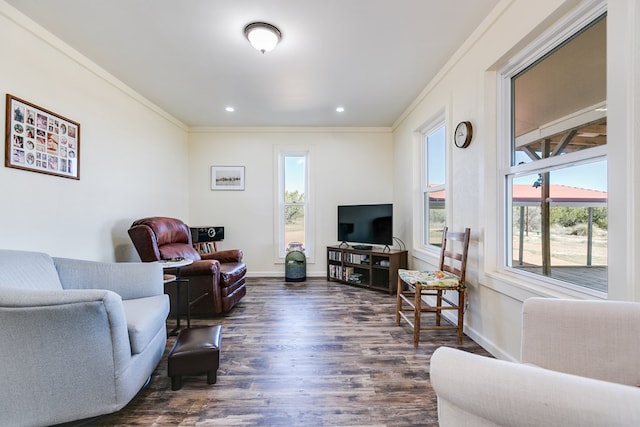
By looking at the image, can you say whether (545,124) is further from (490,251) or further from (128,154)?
(128,154)

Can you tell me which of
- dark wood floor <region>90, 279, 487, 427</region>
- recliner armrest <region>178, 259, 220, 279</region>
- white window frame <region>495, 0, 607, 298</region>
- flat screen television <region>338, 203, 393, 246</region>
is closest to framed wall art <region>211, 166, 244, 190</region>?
flat screen television <region>338, 203, 393, 246</region>

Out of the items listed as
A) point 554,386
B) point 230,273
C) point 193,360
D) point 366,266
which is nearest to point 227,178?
point 230,273

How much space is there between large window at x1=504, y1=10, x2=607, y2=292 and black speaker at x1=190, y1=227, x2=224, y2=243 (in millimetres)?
3570

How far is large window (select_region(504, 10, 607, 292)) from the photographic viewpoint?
1434 mm

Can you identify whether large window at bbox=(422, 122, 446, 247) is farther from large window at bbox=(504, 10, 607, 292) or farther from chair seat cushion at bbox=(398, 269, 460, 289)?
large window at bbox=(504, 10, 607, 292)

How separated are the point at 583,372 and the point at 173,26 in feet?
10.0

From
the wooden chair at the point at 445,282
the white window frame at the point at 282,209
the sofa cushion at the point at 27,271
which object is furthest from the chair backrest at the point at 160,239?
the wooden chair at the point at 445,282

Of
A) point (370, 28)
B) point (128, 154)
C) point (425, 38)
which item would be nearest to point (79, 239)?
point (128, 154)

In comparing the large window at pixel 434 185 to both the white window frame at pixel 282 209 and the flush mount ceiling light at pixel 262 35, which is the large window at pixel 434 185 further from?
the flush mount ceiling light at pixel 262 35

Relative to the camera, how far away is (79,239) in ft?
8.07

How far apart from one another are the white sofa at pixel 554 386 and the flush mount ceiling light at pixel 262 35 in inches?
90.7

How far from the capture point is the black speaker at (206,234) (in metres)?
3.83

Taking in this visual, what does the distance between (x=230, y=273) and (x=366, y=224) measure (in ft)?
6.78

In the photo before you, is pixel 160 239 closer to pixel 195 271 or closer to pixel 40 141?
pixel 195 271
